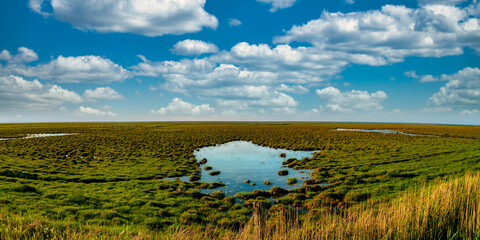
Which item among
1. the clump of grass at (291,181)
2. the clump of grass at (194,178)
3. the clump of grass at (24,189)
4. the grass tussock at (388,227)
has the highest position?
the grass tussock at (388,227)

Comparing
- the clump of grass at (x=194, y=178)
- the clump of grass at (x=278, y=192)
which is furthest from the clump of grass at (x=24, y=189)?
the clump of grass at (x=278, y=192)

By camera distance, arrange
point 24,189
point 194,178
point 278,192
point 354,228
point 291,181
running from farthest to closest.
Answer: point 194,178
point 291,181
point 278,192
point 24,189
point 354,228

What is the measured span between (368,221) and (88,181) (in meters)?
24.5

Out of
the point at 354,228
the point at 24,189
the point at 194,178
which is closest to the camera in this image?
the point at 354,228

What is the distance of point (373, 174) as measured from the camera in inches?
931

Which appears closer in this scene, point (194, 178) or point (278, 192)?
point (278, 192)

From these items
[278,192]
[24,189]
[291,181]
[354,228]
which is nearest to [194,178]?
[278,192]

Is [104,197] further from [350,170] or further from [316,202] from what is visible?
[350,170]

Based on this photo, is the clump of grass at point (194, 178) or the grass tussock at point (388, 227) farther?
the clump of grass at point (194, 178)

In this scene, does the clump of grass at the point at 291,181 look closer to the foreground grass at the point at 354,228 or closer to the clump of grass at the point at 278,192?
the clump of grass at the point at 278,192

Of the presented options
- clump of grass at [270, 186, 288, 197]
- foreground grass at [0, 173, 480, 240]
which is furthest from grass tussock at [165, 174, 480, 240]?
clump of grass at [270, 186, 288, 197]

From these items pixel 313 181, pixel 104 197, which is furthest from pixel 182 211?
pixel 313 181

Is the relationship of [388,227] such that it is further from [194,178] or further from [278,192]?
[194,178]

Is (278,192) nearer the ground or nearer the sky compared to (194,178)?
nearer the sky
